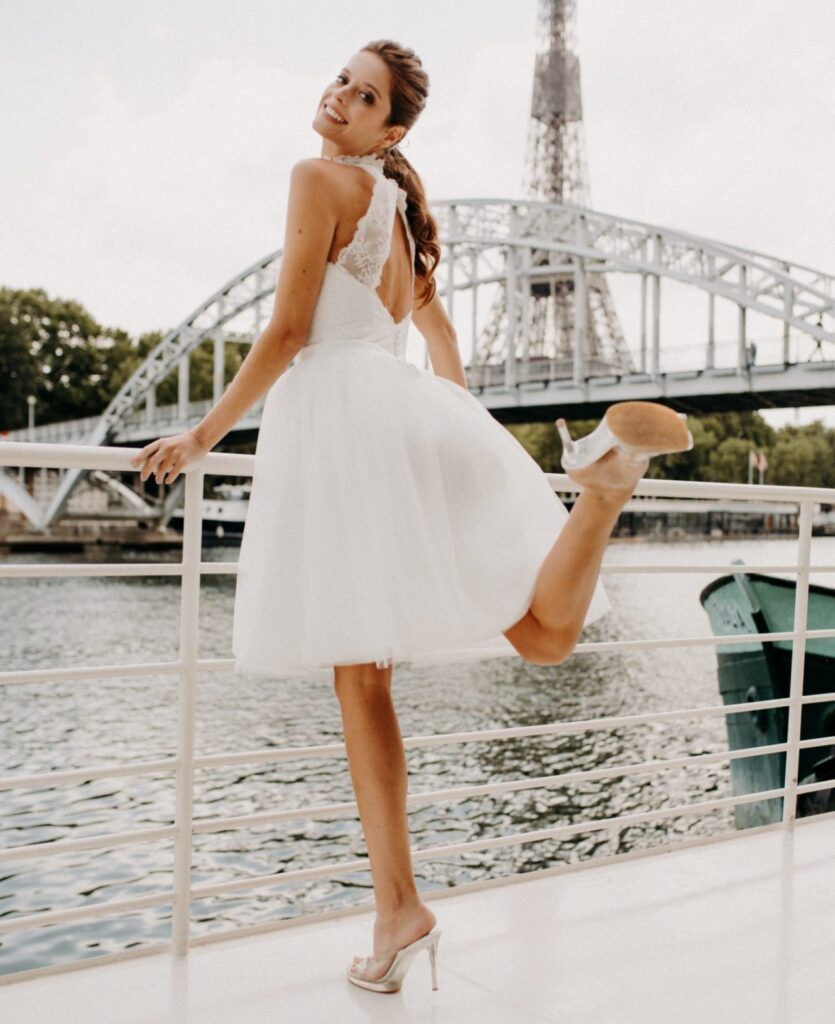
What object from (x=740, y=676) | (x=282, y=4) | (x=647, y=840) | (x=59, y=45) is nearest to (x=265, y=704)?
(x=647, y=840)

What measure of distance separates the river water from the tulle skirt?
196 inches

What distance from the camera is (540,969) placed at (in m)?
1.45

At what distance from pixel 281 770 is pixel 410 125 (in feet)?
26.7

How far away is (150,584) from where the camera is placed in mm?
23266

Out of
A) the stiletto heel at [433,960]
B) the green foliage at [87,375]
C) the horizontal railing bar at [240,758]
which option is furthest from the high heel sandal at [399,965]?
the green foliage at [87,375]

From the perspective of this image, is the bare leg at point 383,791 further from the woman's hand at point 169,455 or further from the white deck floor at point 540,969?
the woman's hand at point 169,455

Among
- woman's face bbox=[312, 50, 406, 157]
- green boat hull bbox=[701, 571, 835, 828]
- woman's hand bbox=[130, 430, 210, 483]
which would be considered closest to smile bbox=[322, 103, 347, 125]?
woman's face bbox=[312, 50, 406, 157]

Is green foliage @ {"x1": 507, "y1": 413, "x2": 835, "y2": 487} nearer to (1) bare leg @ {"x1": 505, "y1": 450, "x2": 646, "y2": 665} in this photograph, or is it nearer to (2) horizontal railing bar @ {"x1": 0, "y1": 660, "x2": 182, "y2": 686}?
(2) horizontal railing bar @ {"x1": 0, "y1": 660, "x2": 182, "y2": 686}

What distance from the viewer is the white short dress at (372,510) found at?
118cm

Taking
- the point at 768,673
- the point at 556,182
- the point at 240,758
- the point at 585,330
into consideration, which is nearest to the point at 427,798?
the point at 240,758

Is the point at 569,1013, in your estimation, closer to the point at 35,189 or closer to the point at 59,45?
the point at 59,45

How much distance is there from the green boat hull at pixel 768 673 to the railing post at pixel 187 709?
4250 mm

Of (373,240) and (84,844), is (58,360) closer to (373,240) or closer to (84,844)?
(84,844)

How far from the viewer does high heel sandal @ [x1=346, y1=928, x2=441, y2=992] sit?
4.25 ft
